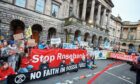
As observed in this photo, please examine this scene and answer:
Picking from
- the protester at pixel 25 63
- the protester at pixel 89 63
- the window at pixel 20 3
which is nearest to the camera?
the protester at pixel 25 63

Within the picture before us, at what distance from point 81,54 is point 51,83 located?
206 inches

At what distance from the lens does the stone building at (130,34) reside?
5900cm

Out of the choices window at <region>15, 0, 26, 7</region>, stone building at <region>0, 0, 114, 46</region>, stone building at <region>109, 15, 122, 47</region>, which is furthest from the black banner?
stone building at <region>109, 15, 122, 47</region>

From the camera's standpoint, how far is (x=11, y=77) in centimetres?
641

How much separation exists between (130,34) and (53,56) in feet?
195

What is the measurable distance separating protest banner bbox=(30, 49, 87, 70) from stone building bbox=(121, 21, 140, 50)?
53248mm

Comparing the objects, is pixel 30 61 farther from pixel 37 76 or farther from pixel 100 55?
pixel 100 55

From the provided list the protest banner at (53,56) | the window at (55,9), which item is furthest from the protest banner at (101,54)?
the window at (55,9)

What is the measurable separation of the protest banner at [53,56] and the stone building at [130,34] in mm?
53248

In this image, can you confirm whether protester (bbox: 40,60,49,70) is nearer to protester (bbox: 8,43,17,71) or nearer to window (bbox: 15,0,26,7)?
protester (bbox: 8,43,17,71)

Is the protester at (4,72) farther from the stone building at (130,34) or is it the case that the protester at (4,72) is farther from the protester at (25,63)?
the stone building at (130,34)

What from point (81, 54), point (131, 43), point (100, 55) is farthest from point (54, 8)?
point (131, 43)

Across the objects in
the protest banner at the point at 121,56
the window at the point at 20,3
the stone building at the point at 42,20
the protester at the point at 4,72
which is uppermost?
the window at the point at 20,3

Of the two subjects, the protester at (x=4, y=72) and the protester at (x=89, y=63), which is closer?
the protester at (x=4, y=72)
